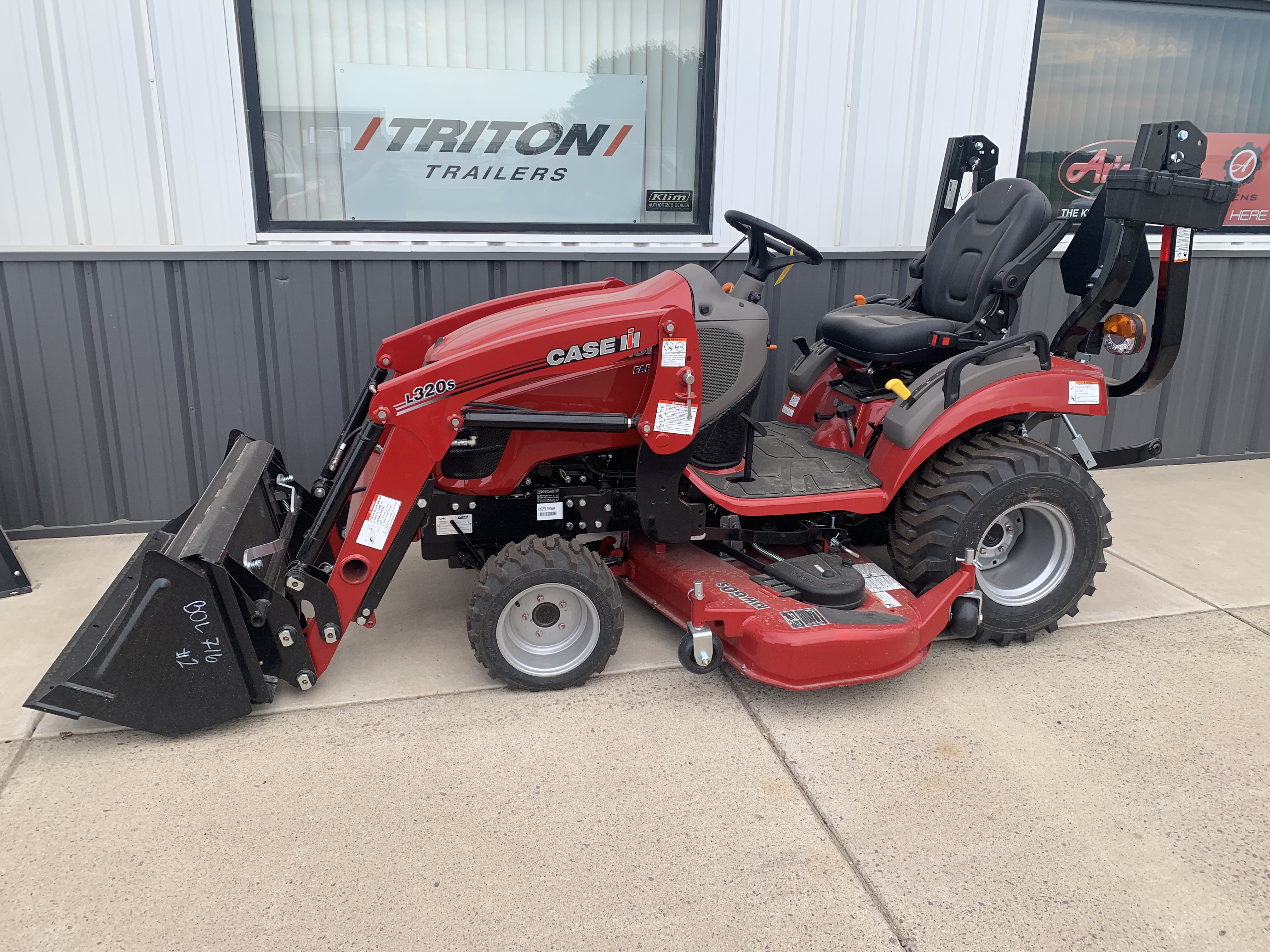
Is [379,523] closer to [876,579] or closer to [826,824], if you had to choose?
[826,824]

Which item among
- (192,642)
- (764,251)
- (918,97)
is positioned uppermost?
(918,97)

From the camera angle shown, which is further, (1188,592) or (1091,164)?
(1091,164)

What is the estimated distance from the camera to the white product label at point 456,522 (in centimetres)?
320

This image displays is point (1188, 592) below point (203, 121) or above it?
below

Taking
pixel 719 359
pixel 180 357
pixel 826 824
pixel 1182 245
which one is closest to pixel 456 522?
pixel 719 359

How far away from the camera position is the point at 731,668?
3.28 m

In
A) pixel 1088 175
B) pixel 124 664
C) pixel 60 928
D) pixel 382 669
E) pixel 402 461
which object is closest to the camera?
pixel 60 928

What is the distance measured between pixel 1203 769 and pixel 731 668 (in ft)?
4.89

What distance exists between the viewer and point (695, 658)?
2982 millimetres

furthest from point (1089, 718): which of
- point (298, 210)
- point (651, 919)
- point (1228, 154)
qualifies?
point (1228, 154)

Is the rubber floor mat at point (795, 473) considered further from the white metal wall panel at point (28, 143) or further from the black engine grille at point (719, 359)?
the white metal wall panel at point (28, 143)

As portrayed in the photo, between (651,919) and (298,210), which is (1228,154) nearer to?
(298,210)

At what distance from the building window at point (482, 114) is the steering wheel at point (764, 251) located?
5.09 feet

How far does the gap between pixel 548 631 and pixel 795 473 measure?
3.75 feet
